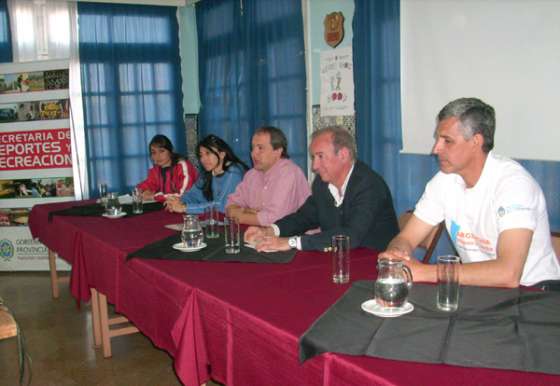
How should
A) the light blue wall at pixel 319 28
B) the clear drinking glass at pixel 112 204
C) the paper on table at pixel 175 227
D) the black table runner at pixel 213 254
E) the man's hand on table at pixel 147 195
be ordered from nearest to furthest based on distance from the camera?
the black table runner at pixel 213 254
the paper on table at pixel 175 227
the clear drinking glass at pixel 112 204
the light blue wall at pixel 319 28
the man's hand on table at pixel 147 195

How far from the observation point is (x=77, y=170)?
19.0 feet

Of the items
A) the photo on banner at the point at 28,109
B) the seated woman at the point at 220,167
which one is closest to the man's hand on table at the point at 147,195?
the seated woman at the point at 220,167

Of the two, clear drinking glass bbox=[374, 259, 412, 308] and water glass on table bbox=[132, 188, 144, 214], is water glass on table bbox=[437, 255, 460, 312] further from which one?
water glass on table bbox=[132, 188, 144, 214]

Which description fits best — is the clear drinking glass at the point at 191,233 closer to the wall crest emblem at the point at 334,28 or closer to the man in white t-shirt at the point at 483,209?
the man in white t-shirt at the point at 483,209

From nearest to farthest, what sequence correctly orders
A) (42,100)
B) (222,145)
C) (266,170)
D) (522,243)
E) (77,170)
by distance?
(522,243)
(266,170)
(222,145)
(42,100)
(77,170)

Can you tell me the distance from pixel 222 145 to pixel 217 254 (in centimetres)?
163

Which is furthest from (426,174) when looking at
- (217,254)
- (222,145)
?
(217,254)

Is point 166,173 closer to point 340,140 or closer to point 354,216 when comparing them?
point 340,140

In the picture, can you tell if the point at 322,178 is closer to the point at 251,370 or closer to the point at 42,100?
the point at 251,370

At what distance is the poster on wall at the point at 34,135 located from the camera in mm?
5055

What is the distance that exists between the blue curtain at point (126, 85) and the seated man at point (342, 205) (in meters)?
3.78

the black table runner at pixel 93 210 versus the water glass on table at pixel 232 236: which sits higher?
the water glass on table at pixel 232 236

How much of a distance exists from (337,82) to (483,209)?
8.36 feet

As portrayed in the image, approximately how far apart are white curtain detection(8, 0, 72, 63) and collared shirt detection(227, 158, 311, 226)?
325 centimetres
